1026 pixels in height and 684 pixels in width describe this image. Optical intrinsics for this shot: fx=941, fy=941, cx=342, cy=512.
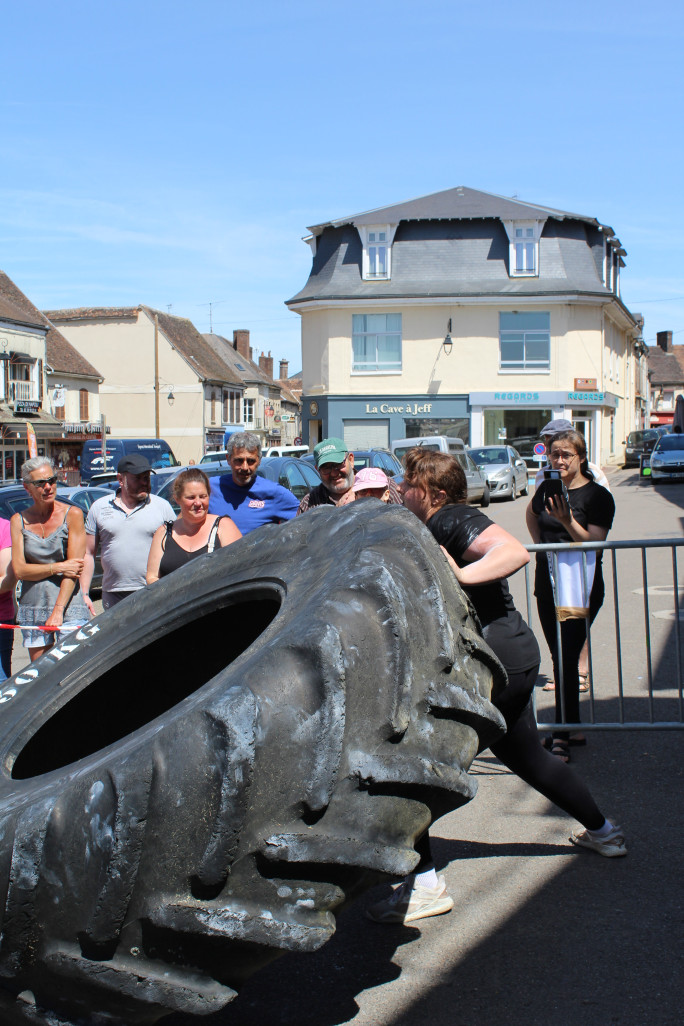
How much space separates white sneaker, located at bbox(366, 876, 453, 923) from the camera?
11.8 ft

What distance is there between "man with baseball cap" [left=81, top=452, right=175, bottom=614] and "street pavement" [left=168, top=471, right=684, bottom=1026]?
254 centimetres

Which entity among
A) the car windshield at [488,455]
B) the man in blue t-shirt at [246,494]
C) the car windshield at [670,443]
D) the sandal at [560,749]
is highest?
the car windshield at [670,443]

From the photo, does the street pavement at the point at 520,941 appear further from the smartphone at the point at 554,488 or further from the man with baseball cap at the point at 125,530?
the man with baseball cap at the point at 125,530

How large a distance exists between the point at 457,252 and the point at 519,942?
3811 centimetres

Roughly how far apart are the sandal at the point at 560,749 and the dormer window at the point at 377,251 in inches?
1394

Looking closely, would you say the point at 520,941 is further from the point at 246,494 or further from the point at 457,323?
the point at 457,323

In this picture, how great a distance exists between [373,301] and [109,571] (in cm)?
3384

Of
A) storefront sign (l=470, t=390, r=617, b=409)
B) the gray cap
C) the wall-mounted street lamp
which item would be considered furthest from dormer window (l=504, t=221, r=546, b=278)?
the gray cap

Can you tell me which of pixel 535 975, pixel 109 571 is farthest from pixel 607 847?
pixel 109 571

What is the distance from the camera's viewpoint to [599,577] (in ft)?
18.1

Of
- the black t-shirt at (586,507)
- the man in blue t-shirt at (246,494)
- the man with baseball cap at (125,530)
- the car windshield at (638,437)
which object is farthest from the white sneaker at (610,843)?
the car windshield at (638,437)

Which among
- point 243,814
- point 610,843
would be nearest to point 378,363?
point 610,843

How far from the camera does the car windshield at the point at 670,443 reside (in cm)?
3094

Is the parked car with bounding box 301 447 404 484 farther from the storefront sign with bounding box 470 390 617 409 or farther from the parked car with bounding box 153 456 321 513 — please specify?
the storefront sign with bounding box 470 390 617 409
